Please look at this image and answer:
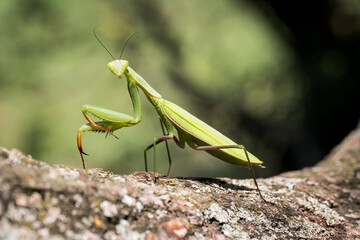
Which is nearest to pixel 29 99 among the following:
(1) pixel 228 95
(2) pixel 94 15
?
(2) pixel 94 15

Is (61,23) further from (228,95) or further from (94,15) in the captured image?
(228,95)

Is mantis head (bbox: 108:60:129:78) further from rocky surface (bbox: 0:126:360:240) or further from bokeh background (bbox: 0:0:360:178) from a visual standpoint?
bokeh background (bbox: 0:0:360:178)

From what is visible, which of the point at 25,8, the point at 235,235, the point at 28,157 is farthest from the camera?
the point at 25,8

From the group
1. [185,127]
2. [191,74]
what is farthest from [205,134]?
[191,74]

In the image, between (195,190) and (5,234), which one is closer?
(5,234)

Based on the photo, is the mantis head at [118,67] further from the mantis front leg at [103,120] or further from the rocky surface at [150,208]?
the rocky surface at [150,208]

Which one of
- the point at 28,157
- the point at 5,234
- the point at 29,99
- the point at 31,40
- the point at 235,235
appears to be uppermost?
the point at 31,40

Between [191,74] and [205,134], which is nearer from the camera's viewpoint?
[205,134]

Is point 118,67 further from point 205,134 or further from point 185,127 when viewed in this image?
point 205,134

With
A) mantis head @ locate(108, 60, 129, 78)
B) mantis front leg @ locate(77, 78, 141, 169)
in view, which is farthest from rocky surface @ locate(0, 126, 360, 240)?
mantis head @ locate(108, 60, 129, 78)
